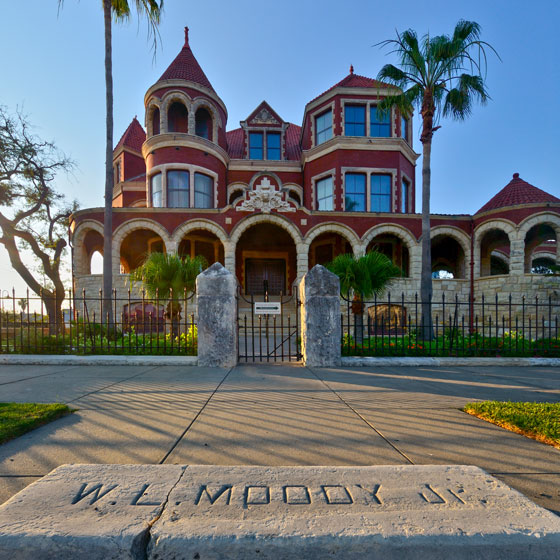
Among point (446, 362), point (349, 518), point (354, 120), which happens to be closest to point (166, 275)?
point (446, 362)

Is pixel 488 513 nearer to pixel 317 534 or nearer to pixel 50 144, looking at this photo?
pixel 317 534

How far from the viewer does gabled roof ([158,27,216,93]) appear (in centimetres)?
1912

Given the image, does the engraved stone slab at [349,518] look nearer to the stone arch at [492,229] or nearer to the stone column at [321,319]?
the stone column at [321,319]

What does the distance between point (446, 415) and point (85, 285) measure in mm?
17743

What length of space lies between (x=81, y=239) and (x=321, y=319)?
1619 cm

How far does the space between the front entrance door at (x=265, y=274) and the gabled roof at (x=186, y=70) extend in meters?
11.9

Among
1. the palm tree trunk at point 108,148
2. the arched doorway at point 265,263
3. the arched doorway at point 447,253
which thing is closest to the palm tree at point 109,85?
the palm tree trunk at point 108,148

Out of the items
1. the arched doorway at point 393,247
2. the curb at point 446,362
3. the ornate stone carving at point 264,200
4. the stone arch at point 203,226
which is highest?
the ornate stone carving at point 264,200

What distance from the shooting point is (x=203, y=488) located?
1866 mm

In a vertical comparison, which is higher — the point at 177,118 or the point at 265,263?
the point at 177,118

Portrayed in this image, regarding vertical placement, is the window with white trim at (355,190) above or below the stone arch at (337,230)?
above

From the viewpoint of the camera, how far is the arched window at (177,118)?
1972 cm

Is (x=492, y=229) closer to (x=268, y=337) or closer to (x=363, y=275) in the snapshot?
(x=363, y=275)

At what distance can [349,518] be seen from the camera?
1562 millimetres
